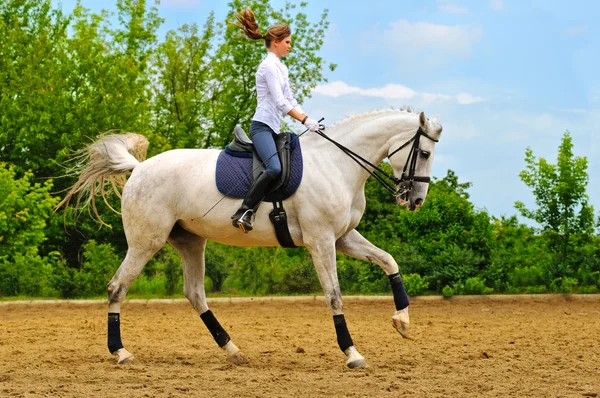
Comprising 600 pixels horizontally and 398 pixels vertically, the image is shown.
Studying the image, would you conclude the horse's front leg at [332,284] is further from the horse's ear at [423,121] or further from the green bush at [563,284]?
the green bush at [563,284]

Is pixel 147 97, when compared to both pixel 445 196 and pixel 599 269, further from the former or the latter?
pixel 599 269

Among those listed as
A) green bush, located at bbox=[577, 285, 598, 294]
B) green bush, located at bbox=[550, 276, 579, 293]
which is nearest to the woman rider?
green bush, located at bbox=[550, 276, 579, 293]

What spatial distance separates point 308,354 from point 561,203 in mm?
10841

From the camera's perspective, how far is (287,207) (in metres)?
8.30

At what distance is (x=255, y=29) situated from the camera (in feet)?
28.7

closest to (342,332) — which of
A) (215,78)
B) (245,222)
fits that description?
(245,222)

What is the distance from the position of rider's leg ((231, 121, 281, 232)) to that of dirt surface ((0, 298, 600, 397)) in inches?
62.1

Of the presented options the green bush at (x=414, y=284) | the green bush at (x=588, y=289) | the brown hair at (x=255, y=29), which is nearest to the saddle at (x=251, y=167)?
the brown hair at (x=255, y=29)

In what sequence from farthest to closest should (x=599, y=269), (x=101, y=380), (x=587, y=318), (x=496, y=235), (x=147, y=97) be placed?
(x=147, y=97)
(x=496, y=235)
(x=599, y=269)
(x=587, y=318)
(x=101, y=380)

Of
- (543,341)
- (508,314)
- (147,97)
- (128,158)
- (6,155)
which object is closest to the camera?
(128,158)

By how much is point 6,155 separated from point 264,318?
17139 millimetres

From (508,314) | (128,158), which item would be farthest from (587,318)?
(128,158)

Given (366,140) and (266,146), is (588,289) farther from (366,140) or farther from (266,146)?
(266,146)

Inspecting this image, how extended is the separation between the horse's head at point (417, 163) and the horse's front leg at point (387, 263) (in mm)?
628
